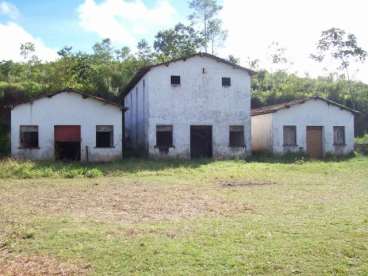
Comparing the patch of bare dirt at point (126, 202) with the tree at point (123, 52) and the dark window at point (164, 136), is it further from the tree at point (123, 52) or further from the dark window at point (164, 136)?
the tree at point (123, 52)

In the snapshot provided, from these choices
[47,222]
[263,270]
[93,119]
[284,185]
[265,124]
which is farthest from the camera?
[265,124]

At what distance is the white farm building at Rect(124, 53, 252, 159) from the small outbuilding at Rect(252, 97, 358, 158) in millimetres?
1827

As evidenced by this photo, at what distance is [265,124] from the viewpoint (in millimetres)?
29625

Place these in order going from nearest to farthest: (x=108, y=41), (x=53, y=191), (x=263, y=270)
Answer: (x=263, y=270) < (x=53, y=191) < (x=108, y=41)

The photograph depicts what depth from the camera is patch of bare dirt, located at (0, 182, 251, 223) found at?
37.1 ft

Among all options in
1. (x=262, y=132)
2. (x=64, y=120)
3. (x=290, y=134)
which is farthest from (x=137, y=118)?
(x=290, y=134)

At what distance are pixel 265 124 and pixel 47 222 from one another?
21.2 meters

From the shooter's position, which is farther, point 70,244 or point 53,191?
point 53,191

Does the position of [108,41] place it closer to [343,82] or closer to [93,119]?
[343,82]

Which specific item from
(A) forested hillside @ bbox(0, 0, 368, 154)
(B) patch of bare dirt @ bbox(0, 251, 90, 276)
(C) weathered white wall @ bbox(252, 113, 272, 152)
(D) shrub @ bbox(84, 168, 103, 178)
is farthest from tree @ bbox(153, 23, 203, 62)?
(B) patch of bare dirt @ bbox(0, 251, 90, 276)

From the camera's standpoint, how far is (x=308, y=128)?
29234 millimetres

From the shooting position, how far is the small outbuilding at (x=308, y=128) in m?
28.6

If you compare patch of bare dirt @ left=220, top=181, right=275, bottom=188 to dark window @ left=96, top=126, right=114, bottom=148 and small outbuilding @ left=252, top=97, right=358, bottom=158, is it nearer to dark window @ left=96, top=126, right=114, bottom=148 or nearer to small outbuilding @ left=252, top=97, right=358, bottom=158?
dark window @ left=96, top=126, right=114, bottom=148

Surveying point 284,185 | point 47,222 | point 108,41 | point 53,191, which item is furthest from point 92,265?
point 108,41
